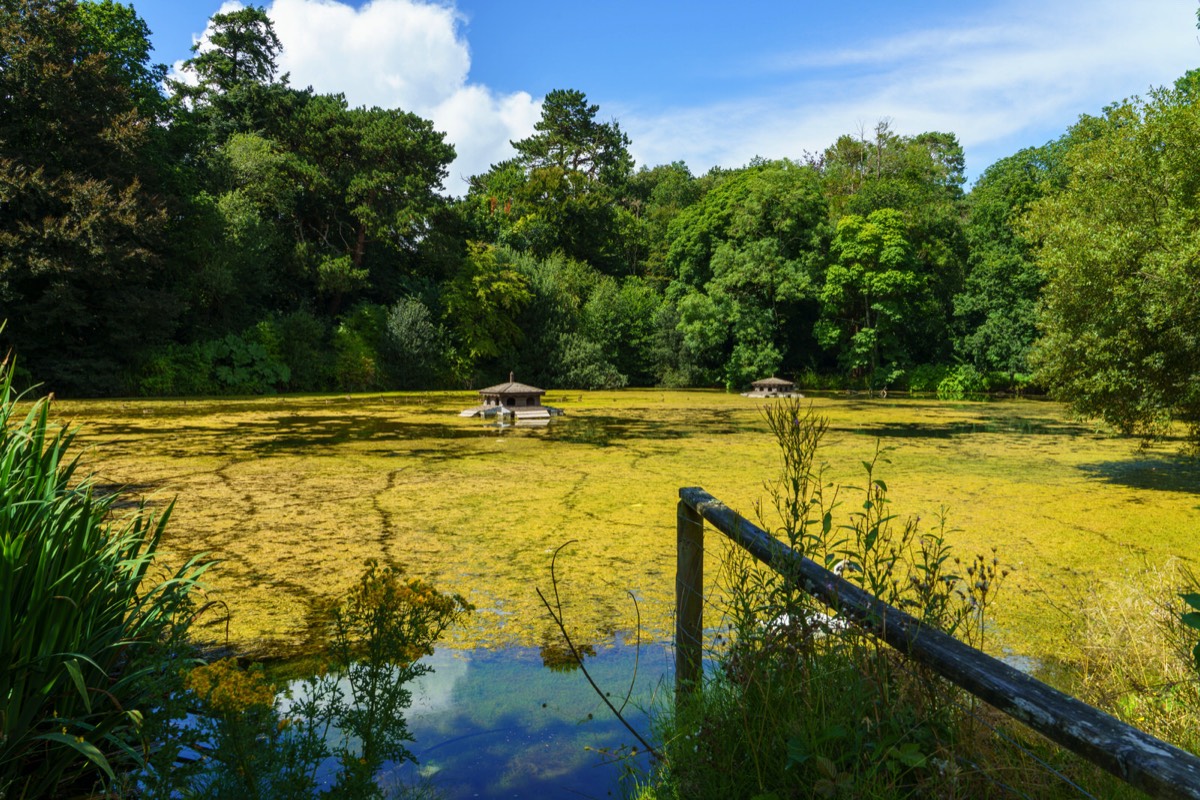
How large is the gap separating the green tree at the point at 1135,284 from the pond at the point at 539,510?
968 millimetres

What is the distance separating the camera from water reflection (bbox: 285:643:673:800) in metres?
2.22

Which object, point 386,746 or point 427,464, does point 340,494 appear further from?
point 386,746

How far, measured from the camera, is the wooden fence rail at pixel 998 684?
2.55 feet

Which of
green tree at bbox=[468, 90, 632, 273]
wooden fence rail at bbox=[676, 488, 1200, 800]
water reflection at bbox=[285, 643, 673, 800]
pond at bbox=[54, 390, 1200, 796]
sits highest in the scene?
green tree at bbox=[468, 90, 632, 273]

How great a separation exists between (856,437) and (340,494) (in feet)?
26.4

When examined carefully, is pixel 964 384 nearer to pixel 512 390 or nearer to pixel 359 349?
pixel 512 390

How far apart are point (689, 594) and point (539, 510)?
375 centimetres

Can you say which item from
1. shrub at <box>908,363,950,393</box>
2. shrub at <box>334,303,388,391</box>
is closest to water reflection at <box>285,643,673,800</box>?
shrub at <box>334,303,388,391</box>

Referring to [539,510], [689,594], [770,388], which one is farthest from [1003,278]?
[689,594]

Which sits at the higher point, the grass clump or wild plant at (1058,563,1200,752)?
the grass clump

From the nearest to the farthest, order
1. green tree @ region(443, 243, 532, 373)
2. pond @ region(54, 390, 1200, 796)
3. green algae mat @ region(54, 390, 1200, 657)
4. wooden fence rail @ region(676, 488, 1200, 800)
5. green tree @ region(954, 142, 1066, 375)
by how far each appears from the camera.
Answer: wooden fence rail @ region(676, 488, 1200, 800), pond @ region(54, 390, 1200, 796), green algae mat @ region(54, 390, 1200, 657), green tree @ region(954, 142, 1066, 375), green tree @ region(443, 243, 532, 373)

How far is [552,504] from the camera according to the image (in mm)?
6137

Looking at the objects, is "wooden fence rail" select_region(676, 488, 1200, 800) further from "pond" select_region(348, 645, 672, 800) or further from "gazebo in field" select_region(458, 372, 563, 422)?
"gazebo in field" select_region(458, 372, 563, 422)

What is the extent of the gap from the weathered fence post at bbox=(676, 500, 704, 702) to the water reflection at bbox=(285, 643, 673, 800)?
0.35 metres
